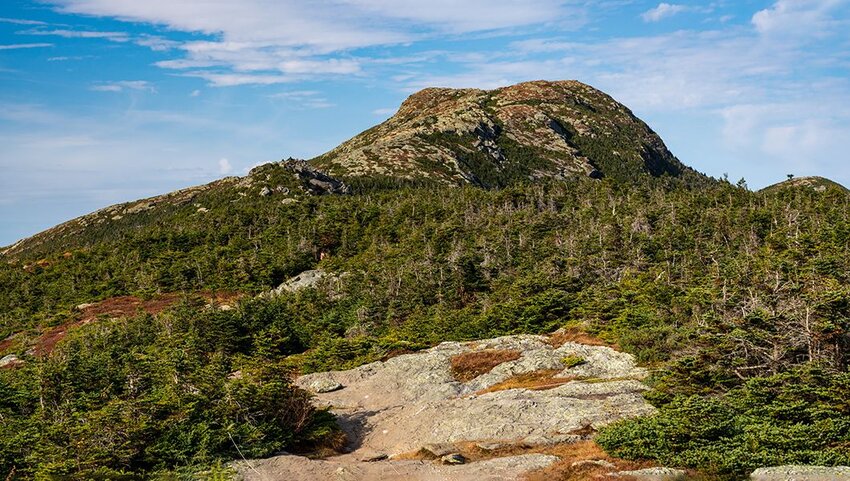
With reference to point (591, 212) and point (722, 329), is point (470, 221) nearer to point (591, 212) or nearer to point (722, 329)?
point (591, 212)

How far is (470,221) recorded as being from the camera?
149625mm

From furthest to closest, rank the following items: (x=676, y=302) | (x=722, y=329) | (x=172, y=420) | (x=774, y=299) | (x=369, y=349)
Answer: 1. (x=369, y=349)
2. (x=676, y=302)
3. (x=774, y=299)
4. (x=722, y=329)
5. (x=172, y=420)

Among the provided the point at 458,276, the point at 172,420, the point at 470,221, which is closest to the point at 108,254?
the point at 470,221

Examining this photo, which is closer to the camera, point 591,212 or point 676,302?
point 676,302

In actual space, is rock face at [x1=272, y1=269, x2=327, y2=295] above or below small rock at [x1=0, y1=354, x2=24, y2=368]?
above

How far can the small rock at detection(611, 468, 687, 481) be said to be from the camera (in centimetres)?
2612

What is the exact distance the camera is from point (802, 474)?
2364 cm

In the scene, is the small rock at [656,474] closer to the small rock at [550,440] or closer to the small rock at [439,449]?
the small rock at [550,440]

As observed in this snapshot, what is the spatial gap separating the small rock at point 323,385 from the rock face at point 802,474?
39.5m

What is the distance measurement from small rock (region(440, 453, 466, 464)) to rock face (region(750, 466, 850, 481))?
14.9 m

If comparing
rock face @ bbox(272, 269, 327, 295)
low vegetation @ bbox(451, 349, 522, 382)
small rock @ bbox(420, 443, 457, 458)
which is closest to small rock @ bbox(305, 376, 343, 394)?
low vegetation @ bbox(451, 349, 522, 382)

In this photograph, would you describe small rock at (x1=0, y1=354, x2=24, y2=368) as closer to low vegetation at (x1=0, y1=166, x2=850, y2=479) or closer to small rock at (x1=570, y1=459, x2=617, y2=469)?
low vegetation at (x1=0, y1=166, x2=850, y2=479)

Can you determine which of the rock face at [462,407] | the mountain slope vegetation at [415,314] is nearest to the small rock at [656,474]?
the mountain slope vegetation at [415,314]

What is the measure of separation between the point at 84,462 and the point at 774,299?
46464mm
